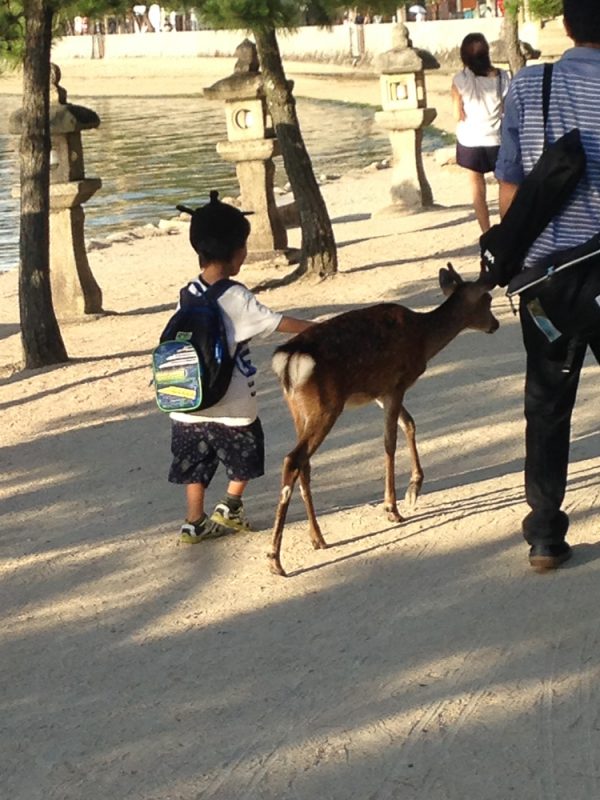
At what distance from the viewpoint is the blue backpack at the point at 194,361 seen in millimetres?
5715

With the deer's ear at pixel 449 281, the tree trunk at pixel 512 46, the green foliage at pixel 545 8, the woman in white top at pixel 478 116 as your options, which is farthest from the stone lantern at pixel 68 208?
the tree trunk at pixel 512 46

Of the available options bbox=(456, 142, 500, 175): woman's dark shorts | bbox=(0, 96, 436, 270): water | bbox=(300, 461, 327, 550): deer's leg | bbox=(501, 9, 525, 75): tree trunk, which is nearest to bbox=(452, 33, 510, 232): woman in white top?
bbox=(456, 142, 500, 175): woman's dark shorts

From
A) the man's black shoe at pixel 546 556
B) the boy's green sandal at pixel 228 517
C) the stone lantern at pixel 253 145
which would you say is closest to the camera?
the man's black shoe at pixel 546 556

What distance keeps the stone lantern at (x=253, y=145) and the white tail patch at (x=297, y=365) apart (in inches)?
352

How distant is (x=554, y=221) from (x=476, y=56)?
6.83 m

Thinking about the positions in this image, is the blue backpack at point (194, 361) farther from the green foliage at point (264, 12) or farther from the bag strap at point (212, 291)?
the green foliage at point (264, 12)

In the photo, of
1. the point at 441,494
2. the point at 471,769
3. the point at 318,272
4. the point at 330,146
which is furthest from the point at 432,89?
the point at 471,769

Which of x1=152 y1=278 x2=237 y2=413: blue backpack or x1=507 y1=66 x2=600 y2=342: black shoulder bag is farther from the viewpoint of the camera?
x1=152 y1=278 x2=237 y2=413: blue backpack

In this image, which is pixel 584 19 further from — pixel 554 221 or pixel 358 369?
pixel 358 369

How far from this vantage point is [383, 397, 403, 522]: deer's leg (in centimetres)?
605

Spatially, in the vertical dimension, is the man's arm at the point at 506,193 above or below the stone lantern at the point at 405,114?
above

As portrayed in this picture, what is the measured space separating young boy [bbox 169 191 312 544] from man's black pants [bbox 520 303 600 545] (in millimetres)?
973

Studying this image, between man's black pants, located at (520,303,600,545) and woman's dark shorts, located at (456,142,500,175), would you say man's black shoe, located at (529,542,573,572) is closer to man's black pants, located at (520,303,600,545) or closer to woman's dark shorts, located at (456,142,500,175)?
man's black pants, located at (520,303,600,545)

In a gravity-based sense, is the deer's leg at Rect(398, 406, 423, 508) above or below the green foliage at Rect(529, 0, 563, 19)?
below
